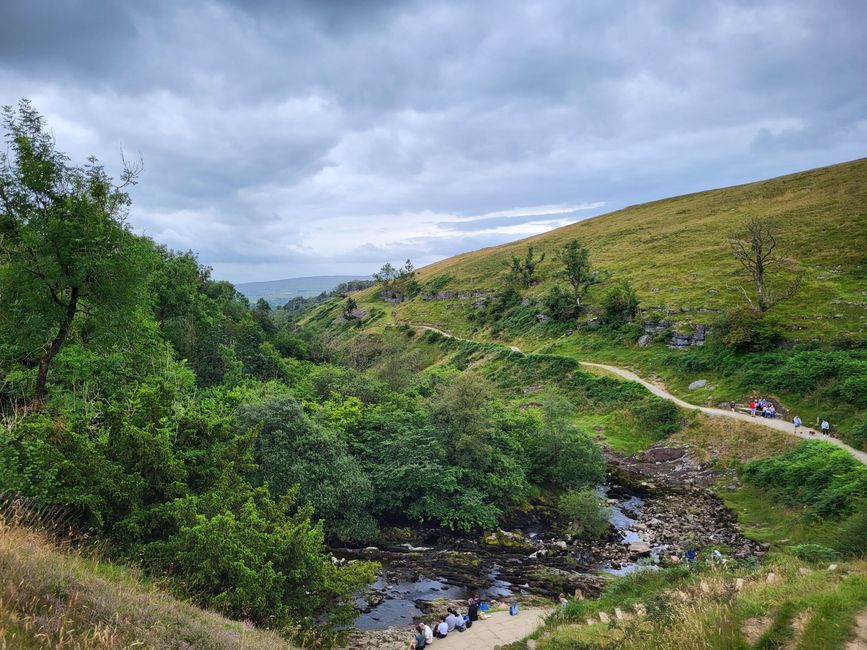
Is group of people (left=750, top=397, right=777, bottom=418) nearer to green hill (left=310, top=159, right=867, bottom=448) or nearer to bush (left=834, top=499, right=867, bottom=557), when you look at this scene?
green hill (left=310, top=159, right=867, bottom=448)

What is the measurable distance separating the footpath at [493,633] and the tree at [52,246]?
58.1 feet

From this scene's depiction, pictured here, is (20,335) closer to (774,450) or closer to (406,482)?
(406,482)

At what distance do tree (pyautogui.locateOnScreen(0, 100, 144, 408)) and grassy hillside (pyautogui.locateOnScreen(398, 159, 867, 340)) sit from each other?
51.5 m

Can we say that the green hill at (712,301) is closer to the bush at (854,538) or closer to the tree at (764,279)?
the tree at (764,279)

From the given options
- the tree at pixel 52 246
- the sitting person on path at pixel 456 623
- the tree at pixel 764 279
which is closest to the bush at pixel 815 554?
the sitting person on path at pixel 456 623

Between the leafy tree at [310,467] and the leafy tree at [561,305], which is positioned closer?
the leafy tree at [310,467]

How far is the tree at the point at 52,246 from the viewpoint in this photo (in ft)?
50.7

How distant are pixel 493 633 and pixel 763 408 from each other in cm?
3062

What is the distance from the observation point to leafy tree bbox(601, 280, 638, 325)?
203 feet

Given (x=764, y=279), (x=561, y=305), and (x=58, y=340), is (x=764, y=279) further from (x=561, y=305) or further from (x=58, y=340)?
(x=58, y=340)

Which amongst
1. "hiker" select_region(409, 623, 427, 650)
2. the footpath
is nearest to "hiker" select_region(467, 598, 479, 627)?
the footpath

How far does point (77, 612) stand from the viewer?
6.77 metres

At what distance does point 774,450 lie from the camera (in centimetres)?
3170

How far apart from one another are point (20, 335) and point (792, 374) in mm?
49187
